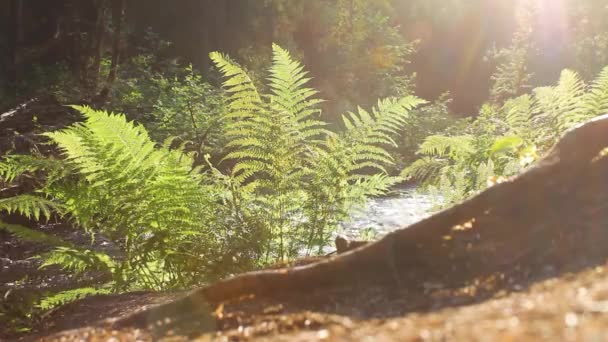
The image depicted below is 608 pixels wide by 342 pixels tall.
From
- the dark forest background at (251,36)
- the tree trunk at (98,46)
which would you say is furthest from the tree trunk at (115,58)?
the tree trunk at (98,46)

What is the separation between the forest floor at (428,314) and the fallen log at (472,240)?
6 cm

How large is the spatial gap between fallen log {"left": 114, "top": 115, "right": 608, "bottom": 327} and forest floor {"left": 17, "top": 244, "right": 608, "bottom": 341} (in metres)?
0.06

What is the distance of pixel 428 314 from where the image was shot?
65.7 inches

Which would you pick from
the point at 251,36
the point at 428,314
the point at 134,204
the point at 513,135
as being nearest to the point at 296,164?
the point at 134,204

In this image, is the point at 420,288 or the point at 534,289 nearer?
the point at 534,289

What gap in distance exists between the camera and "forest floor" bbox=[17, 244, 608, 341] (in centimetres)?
141

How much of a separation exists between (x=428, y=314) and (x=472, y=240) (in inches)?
17.5

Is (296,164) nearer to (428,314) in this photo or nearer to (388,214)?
(428,314)

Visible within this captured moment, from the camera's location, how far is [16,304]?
320 centimetres

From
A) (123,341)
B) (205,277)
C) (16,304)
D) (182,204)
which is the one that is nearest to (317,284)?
(123,341)

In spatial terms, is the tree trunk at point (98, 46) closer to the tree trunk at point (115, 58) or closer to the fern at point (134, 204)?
the tree trunk at point (115, 58)

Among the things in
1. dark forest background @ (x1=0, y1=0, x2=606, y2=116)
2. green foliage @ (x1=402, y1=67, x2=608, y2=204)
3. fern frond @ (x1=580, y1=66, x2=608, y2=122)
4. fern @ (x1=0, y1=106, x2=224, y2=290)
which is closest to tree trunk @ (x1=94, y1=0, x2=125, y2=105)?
dark forest background @ (x1=0, y1=0, x2=606, y2=116)

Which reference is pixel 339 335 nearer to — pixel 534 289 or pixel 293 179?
pixel 534 289

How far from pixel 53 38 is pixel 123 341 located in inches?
710
